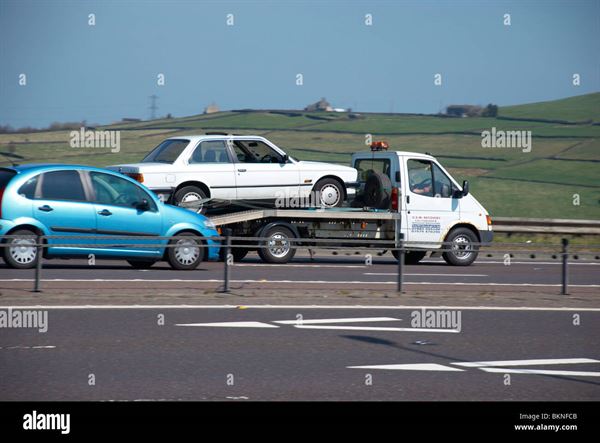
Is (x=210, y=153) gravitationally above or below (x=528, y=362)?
above

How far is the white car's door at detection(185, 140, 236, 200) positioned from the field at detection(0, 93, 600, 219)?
20.8 metres

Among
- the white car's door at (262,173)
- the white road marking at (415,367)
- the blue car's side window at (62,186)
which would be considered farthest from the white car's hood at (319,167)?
the white road marking at (415,367)

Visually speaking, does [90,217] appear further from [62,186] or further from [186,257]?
[186,257]

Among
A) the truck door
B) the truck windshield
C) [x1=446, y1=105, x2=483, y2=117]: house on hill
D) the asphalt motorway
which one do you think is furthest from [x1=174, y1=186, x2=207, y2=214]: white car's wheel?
[x1=446, y1=105, x2=483, y2=117]: house on hill

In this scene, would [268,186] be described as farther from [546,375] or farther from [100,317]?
[546,375]

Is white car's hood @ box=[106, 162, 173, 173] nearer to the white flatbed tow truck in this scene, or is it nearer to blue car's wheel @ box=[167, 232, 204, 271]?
the white flatbed tow truck

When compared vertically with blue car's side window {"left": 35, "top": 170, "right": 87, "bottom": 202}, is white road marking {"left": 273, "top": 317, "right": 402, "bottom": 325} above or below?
below

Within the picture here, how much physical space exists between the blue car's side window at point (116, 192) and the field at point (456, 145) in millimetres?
23318

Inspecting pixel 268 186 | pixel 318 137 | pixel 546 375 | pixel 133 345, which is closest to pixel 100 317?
pixel 133 345

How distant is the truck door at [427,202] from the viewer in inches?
745

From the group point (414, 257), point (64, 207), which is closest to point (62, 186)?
point (64, 207)

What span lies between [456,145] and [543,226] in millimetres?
33722

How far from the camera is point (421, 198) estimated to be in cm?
1903

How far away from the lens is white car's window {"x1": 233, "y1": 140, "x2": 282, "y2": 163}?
711 inches
